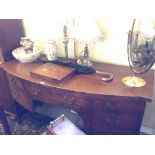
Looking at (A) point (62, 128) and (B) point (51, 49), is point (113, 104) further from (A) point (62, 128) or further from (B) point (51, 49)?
(B) point (51, 49)

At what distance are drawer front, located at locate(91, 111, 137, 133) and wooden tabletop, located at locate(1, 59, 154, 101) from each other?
0.45ft

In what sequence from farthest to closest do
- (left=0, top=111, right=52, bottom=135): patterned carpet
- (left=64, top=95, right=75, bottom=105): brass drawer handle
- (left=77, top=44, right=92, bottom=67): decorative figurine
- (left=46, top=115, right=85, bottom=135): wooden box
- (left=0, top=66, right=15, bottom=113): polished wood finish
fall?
(left=0, top=111, right=52, bottom=135): patterned carpet
(left=0, top=66, right=15, bottom=113): polished wood finish
(left=77, top=44, right=92, bottom=67): decorative figurine
(left=64, top=95, right=75, bottom=105): brass drawer handle
(left=46, top=115, right=85, bottom=135): wooden box

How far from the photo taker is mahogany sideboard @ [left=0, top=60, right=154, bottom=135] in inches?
38.5

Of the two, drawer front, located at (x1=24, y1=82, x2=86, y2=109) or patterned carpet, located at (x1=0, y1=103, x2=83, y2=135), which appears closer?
drawer front, located at (x1=24, y1=82, x2=86, y2=109)

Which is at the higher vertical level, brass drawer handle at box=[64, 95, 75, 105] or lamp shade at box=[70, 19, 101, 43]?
lamp shade at box=[70, 19, 101, 43]

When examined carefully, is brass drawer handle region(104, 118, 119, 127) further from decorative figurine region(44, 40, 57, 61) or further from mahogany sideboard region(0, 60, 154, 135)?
decorative figurine region(44, 40, 57, 61)

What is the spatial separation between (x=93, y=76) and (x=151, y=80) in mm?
318

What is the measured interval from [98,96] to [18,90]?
23.3 inches

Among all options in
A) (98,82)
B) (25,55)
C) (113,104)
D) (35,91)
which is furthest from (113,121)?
(25,55)

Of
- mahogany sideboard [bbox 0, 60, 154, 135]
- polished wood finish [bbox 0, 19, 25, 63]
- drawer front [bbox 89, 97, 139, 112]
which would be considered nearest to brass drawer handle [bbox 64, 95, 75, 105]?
mahogany sideboard [bbox 0, 60, 154, 135]

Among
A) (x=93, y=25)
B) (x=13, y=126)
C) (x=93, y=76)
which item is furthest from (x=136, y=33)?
(x=13, y=126)

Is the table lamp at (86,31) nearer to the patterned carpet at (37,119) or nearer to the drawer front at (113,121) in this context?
the drawer front at (113,121)

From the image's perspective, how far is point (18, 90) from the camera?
4.29ft
